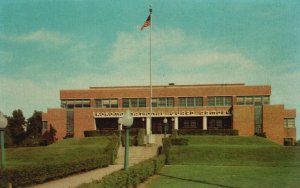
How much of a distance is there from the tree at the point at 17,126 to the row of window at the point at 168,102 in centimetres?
925

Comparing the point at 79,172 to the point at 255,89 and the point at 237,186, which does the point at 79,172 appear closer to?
the point at 237,186

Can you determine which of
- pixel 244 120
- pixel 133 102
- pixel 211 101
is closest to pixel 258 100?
pixel 244 120

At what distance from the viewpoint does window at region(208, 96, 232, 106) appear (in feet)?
196

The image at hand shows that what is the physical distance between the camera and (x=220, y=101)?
2361 inches

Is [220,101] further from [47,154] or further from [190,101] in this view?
[47,154]

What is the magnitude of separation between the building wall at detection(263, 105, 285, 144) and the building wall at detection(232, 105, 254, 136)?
1.93 meters

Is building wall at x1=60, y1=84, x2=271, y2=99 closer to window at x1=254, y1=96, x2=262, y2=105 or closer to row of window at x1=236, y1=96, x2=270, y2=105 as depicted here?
row of window at x1=236, y1=96, x2=270, y2=105

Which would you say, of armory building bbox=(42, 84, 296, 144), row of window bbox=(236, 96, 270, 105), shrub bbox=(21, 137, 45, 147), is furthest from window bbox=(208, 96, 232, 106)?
shrub bbox=(21, 137, 45, 147)

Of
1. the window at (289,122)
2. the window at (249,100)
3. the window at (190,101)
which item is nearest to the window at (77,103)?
the window at (190,101)

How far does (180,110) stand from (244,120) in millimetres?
9735

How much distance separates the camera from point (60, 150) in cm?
3797

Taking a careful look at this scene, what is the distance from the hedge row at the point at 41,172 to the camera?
52.5 feet

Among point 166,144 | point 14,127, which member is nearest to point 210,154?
point 166,144

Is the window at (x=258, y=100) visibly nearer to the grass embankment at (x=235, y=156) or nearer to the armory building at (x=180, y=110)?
the armory building at (x=180, y=110)
